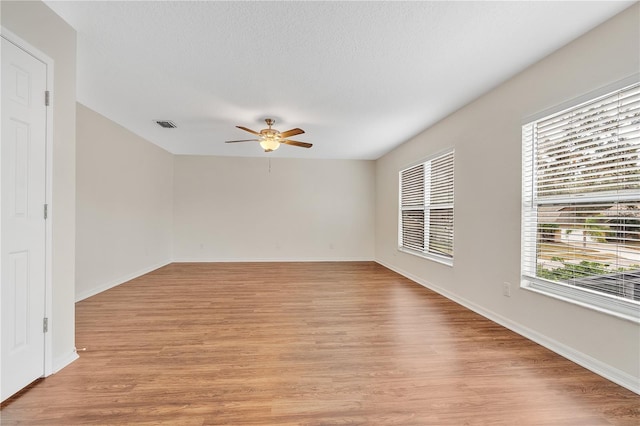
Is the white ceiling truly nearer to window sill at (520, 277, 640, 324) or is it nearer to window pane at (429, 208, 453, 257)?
window pane at (429, 208, 453, 257)

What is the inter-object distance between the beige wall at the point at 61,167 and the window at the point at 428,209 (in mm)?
4065

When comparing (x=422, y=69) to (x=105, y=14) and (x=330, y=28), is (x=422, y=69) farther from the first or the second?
(x=105, y=14)

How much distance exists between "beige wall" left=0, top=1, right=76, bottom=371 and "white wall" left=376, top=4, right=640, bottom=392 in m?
3.84

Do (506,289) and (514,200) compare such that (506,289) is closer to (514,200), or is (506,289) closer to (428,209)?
(514,200)

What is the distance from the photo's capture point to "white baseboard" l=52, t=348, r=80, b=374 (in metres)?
1.84

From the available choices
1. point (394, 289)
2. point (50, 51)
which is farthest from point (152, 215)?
point (394, 289)

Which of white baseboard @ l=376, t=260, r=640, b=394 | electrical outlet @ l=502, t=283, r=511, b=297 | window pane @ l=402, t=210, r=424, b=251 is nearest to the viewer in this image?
white baseboard @ l=376, t=260, r=640, b=394

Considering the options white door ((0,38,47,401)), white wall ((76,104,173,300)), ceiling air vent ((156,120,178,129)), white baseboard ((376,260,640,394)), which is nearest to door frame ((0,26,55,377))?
white door ((0,38,47,401))

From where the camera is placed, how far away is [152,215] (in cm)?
525

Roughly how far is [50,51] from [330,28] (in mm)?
1951

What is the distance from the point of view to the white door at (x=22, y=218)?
4.94 ft

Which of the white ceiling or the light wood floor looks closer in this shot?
the light wood floor

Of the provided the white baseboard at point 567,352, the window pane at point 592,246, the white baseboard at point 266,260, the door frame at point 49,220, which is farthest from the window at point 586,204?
the white baseboard at point 266,260

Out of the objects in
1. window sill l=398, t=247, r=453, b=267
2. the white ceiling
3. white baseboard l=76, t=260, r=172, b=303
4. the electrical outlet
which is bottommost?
white baseboard l=76, t=260, r=172, b=303
